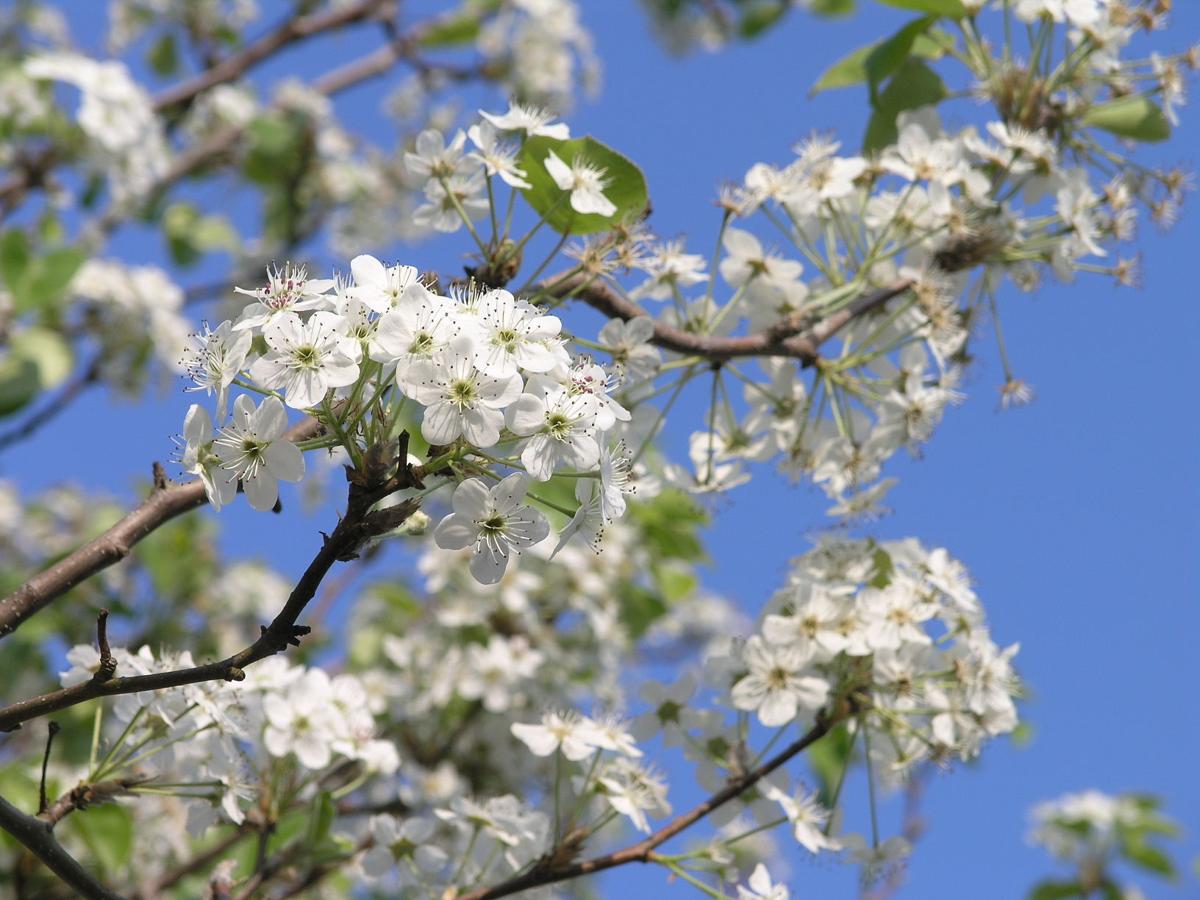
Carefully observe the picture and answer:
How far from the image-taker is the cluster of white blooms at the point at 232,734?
7.29 feet

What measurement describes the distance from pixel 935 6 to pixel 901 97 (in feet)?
0.77

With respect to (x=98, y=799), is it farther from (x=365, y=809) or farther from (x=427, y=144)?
(x=365, y=809)

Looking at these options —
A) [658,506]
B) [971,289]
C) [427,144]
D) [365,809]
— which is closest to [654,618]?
[658,506]

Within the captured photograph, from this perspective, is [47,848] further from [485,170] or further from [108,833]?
[108,833]

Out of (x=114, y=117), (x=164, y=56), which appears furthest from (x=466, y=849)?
(x=164, y=56)

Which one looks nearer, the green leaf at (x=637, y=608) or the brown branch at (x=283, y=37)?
the green leaf at (x=637, y=608)

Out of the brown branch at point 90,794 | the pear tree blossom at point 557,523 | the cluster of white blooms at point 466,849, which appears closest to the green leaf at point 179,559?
the pear tree blossom at point 557,523

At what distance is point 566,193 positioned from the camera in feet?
7.47

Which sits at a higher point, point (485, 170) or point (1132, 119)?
point (1132, 119)

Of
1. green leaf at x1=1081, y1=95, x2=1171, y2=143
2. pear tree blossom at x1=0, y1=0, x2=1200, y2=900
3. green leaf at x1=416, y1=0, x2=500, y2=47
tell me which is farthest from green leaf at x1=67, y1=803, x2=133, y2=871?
green leaf at x1=416, y1=0, x2=500, y2=47

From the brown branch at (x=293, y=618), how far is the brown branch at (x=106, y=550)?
39 cm

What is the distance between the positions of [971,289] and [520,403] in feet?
6.14

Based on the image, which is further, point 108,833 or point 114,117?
point 114,117

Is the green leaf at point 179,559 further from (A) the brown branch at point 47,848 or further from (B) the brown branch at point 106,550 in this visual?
(A) the brown branch at point 47,848
